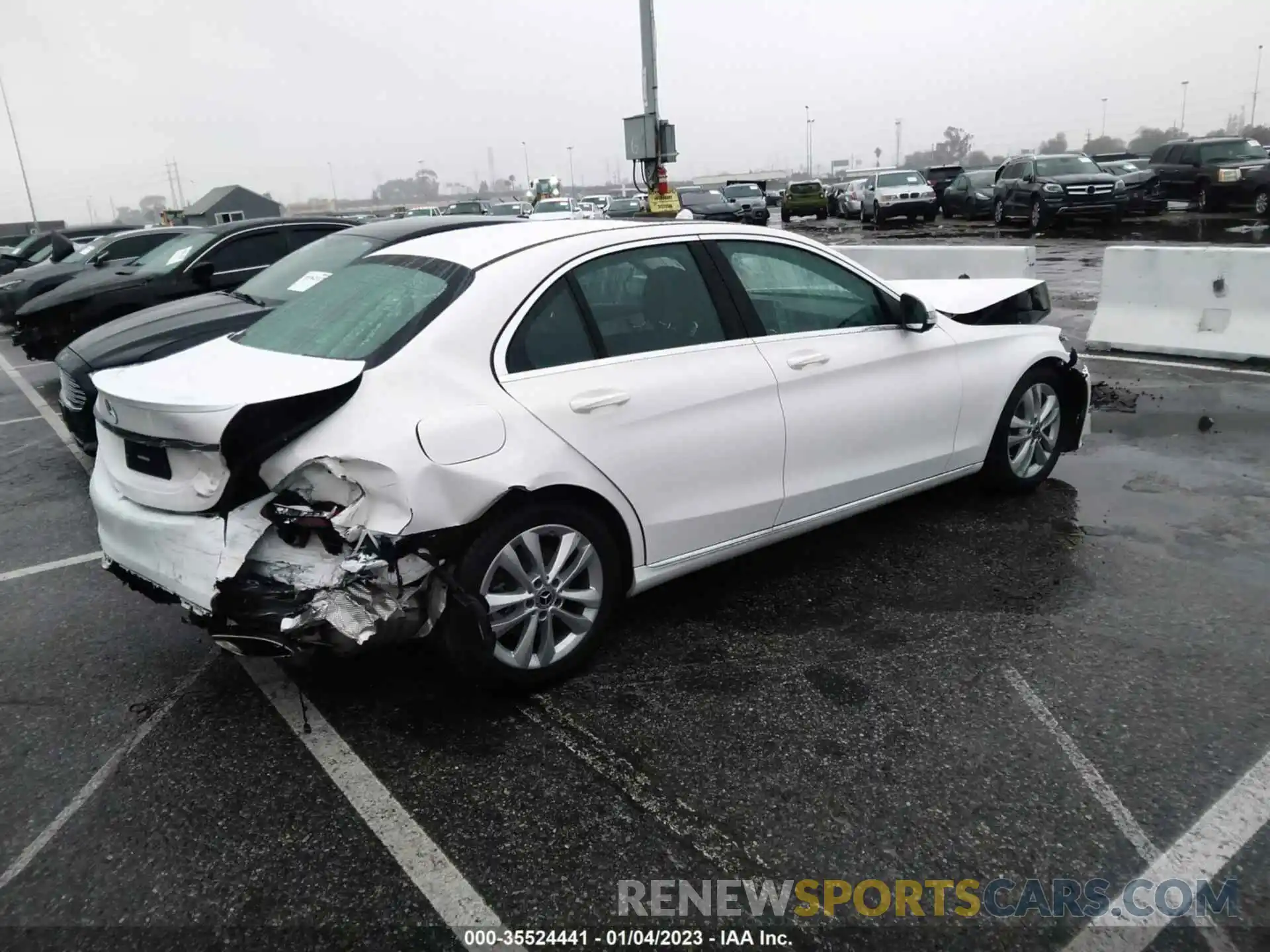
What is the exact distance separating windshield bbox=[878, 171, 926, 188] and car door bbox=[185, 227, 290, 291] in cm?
2502

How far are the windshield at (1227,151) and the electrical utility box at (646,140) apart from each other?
15162mm

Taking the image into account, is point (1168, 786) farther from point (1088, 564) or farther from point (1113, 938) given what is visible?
point (1088, 564)

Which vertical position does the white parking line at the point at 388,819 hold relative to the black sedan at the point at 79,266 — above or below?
below

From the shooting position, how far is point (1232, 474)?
535 cm

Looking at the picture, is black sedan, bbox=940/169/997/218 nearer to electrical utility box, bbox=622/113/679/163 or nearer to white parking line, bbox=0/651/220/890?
electrical utility box, bbox=622/113/679/163

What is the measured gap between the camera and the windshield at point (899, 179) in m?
30.1

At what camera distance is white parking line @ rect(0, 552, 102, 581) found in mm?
4832

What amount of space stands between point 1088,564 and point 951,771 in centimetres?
189

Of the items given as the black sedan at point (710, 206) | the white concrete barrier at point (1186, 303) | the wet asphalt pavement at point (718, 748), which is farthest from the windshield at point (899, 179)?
the wet asphalt pavement at point (718, 748)

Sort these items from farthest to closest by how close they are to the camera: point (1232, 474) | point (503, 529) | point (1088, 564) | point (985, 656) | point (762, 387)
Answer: point (1232, 474) < point (1088, 564) < point (762, 387) < point (985, 656) < point (503, 529)

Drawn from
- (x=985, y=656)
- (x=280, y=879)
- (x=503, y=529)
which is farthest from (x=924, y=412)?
(x=280, y=879)

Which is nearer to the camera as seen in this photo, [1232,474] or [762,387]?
[762,387]

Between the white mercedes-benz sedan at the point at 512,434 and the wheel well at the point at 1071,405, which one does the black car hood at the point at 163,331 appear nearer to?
the white mercedes-benz sedan at the point at 512,434

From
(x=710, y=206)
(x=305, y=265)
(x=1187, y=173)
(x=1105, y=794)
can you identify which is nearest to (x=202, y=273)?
(x=305, y=265)
